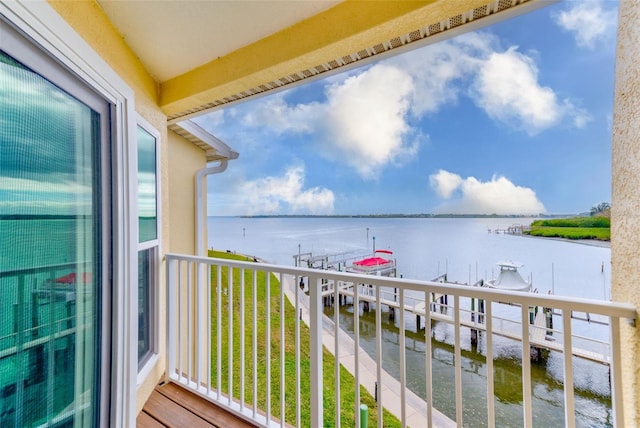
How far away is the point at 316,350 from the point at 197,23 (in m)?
2.11

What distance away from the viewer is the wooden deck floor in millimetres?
1896

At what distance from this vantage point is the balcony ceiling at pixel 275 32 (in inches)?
54.6

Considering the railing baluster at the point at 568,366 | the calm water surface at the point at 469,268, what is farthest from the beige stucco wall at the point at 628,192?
the calm water surface at the point at 469,268

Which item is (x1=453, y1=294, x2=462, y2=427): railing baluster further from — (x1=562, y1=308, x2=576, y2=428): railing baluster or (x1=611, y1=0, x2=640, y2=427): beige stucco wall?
(x1=611, y1=0, x2=640, y2=427): beige stucco wall

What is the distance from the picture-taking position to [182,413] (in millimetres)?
2002

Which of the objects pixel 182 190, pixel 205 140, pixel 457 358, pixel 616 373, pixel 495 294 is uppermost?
pixel 205 140

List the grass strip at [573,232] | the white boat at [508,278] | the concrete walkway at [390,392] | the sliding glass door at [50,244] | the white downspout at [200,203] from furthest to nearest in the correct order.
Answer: the concrete walkway at [390,392]
the white downspout at [200,203]
the white boat at [508,278]
the grass strip at [573,232]
the sliding glass door at [50,244]

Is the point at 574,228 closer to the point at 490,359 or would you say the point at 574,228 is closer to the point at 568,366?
the point at 568,366

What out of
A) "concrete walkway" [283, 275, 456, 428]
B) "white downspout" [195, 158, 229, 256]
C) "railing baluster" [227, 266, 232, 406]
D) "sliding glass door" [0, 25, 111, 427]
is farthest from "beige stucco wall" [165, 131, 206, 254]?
"sliding glass door" [0, 25, 111, 427]

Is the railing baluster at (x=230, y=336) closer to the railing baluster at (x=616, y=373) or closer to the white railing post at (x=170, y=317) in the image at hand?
the white railing post at (x=170, y=317)

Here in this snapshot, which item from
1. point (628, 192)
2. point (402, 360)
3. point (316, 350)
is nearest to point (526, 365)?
point (402, 360)

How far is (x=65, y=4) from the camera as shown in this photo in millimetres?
1197

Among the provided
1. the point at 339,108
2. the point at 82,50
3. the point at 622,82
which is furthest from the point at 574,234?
the point at 339,108

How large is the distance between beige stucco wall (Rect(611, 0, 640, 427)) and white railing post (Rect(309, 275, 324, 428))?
4.30 feet
